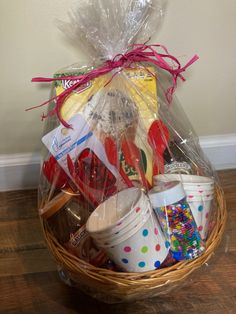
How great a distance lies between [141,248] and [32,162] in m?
0.61

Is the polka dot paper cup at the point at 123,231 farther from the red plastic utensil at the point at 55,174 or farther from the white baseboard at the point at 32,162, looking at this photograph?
the white baseboard at the point at 32,162

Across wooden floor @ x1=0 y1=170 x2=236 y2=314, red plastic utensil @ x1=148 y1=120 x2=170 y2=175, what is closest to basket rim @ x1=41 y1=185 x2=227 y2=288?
wooden floor @ x1=0 y1=170 x2=236 y2=314

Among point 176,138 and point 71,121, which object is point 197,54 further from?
point 71,121

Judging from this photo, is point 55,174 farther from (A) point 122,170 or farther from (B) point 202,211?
(B) point 202,211

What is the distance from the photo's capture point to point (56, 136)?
39.9 inches

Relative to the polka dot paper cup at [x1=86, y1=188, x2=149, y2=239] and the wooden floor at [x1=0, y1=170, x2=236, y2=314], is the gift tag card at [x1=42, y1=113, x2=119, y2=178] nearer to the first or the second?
the polka dot paper cup at [x1=86, y1=188, x2=149, y2=239]

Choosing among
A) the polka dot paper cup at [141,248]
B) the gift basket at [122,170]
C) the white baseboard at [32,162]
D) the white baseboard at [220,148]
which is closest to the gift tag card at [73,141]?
the gift basket at [122,170]

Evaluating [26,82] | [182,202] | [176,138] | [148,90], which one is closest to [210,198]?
[182,202]

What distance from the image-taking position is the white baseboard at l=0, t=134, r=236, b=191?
132 cm

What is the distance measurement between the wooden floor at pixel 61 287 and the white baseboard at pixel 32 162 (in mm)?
177

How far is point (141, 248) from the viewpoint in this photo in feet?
2.76

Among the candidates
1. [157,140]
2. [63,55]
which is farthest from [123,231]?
[63,55]

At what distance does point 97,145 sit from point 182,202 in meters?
0.25

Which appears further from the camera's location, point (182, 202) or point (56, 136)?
point (56, 136)
